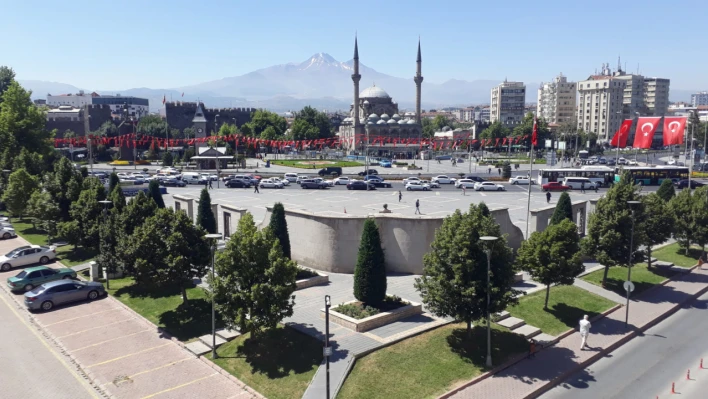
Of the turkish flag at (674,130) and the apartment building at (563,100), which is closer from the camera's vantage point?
the turkish flag at (674,130)

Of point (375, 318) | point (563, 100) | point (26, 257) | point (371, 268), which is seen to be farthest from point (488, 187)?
point (563, 100)

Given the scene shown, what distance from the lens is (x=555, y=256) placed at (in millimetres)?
19625

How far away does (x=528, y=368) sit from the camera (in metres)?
16.4

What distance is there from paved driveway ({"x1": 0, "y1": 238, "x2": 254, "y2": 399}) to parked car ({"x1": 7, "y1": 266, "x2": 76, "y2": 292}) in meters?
3.07

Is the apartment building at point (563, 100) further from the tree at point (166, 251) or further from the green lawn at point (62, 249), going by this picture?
the tree at point (166, 251)

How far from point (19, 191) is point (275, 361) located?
27366mm

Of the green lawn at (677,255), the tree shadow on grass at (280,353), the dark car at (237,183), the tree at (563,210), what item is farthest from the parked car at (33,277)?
the dark car at (237,183)

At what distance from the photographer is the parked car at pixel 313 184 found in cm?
5541

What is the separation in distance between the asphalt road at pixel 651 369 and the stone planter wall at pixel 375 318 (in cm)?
562

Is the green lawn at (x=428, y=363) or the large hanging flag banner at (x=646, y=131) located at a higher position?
the large hanging flag banner at (x=646, y=131)

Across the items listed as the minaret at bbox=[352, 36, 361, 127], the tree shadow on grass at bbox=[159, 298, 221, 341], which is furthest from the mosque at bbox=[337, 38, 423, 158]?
the tree shadow on grass at bbox=[159, 298, 221, 341]

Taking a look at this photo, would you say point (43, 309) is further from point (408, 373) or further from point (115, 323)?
point (408, 373)

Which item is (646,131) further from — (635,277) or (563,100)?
(563,100)

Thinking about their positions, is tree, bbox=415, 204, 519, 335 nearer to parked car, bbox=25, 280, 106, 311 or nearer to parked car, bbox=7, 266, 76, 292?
parked car, bbox=25, 280, 106, 311
